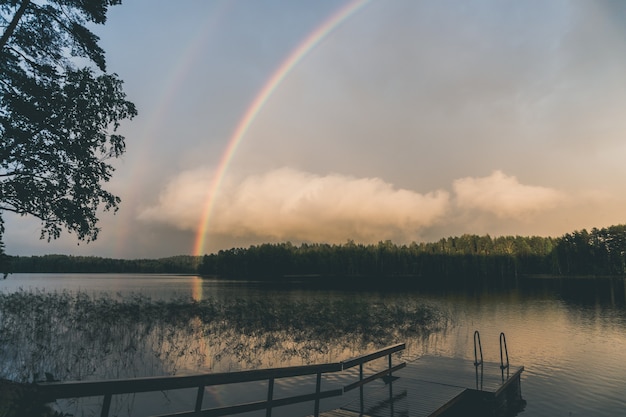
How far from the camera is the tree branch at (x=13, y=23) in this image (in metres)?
13.5

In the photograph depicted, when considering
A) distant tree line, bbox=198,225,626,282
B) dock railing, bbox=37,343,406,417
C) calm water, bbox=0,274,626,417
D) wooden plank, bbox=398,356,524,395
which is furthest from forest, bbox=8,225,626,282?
dock railing, bbox=37,343,406,417

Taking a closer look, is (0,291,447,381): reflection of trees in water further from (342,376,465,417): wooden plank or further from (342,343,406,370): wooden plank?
(342,343,406,370): wooden plank

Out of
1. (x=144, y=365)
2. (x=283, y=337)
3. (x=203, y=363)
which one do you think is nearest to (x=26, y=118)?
(x=144, y=365)

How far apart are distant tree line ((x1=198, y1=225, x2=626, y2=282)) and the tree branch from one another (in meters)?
142

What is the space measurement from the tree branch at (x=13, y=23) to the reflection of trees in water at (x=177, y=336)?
437 inches

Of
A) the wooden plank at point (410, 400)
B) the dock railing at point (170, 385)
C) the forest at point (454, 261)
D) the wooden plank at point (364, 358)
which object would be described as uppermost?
the forest at point (454, 261)

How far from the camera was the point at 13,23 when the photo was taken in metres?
13.7

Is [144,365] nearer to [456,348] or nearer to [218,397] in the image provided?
[218,397]

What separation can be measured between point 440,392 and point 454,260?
153m

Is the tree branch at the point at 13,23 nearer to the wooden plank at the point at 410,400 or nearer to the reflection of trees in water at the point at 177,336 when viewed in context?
the reflection of trees in water at the point at 177,336

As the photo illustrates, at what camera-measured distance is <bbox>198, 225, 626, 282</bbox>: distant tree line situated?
140 metres

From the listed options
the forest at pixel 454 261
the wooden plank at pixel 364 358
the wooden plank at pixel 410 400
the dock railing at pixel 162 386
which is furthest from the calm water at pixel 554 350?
the forest at pixel 454 261

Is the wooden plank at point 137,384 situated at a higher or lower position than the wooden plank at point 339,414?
higher

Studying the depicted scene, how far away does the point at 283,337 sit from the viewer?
23.2 m
